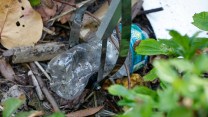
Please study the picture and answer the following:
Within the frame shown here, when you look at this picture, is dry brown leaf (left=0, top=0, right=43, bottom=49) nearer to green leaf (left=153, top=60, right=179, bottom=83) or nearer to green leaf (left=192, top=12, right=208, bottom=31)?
green leaf (left=192, top=12, right=208, bottom=31)

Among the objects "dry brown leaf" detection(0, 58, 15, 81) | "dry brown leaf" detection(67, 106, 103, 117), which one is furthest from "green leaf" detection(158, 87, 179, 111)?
"dry brown leaf" detection(0, 58, 15, 81)

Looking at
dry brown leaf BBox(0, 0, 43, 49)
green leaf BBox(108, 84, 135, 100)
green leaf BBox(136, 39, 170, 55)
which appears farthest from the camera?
dry brown leaf BBox(0, 0, 43, 49)

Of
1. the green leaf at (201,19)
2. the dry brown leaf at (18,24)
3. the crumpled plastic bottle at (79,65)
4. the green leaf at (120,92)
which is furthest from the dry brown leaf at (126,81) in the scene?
the green leaf at (120,92)

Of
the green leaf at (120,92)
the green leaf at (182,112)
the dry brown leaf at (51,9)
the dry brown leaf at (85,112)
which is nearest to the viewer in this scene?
the green leaf at (182,112)

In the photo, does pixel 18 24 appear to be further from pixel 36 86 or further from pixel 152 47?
pixel 152 47

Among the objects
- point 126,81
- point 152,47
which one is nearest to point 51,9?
point 126,81

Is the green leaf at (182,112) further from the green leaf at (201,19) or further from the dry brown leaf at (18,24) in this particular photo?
the dry brown leaf at (18,24)
